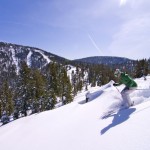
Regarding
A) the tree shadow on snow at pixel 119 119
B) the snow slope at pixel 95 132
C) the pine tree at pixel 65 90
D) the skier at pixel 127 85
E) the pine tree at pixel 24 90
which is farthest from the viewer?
the pine tree at pixel 65 90

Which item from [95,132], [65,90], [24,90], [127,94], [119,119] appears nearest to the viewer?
[95,132]

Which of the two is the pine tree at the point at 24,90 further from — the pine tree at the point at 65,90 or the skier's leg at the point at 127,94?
the skier's leg at the point at 127,94

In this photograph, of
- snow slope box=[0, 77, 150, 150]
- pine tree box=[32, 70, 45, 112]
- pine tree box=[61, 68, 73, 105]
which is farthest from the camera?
pine tree box=[61, 68, 73, 105]

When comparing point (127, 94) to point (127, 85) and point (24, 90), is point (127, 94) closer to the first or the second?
point (127, 85)

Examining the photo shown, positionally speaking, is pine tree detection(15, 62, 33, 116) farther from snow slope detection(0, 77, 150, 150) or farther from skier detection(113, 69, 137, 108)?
skier detection(113, 69, 137, 108)

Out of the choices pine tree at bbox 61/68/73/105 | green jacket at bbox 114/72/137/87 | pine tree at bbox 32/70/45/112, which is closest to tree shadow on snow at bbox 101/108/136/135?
green jacket at bbox 114/72/137/87

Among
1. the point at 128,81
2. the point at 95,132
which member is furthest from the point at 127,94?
the point at 95,132

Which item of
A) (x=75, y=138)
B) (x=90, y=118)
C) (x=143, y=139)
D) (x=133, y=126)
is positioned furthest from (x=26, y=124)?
(x=143, y=139)

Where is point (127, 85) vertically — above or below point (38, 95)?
above

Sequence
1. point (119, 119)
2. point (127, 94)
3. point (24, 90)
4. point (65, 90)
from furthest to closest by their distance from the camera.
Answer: point (65, 90), point (24, 90), point (127, 94), point (119, 119)

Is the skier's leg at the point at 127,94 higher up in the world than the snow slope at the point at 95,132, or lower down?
higher up

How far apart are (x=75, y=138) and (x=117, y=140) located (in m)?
2.62

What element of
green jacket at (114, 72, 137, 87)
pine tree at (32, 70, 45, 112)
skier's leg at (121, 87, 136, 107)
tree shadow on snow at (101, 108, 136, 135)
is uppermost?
green jacket at (114, 72, 137, 87)

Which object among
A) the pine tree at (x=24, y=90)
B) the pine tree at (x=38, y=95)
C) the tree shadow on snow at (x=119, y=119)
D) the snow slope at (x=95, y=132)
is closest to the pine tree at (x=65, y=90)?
the pine tree at (x=38, y=95)
